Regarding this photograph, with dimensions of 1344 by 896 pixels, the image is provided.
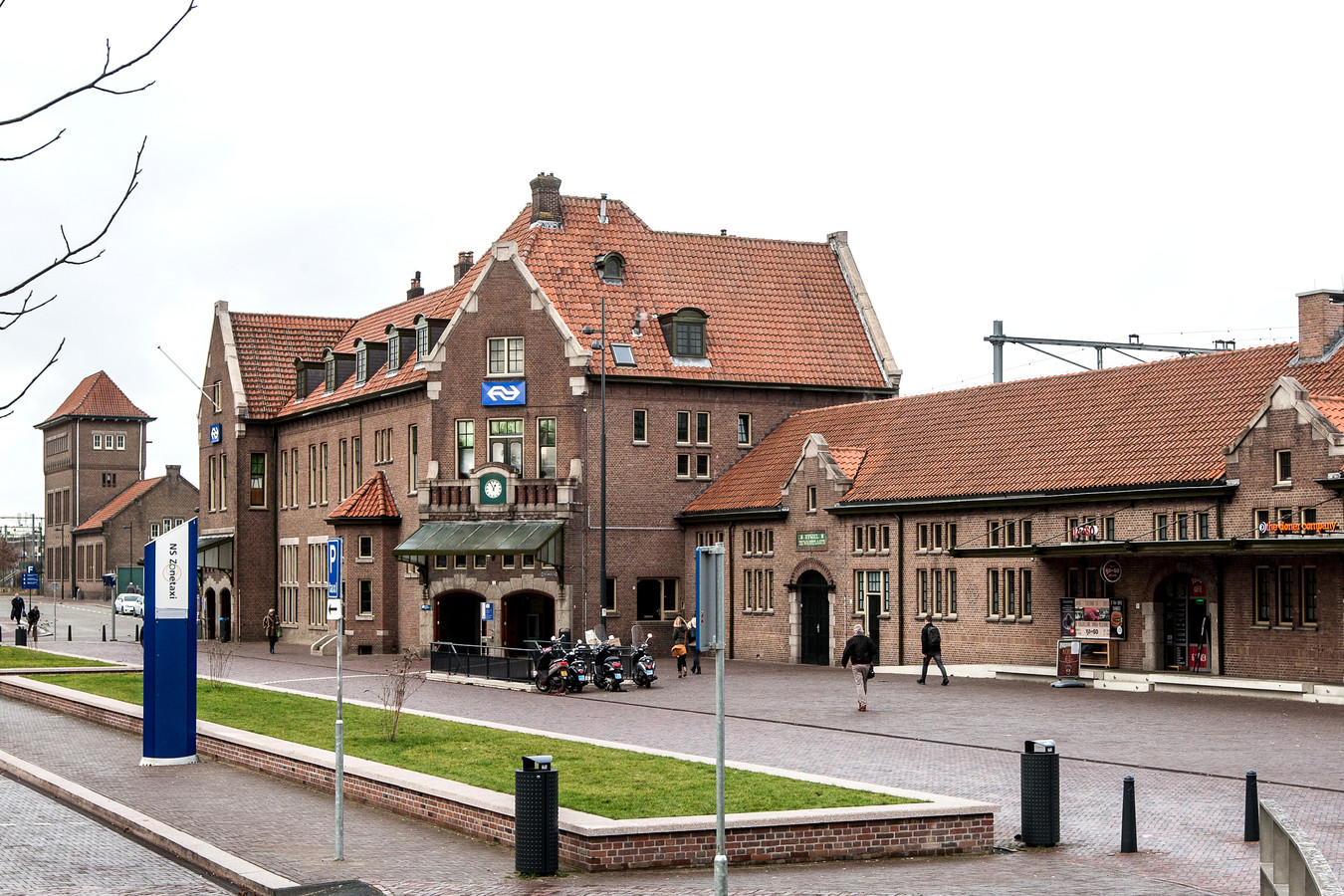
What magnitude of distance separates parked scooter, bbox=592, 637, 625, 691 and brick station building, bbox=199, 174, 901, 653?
11.7 meters

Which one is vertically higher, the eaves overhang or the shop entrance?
the eaves overhang

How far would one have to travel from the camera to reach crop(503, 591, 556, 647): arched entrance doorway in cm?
5325

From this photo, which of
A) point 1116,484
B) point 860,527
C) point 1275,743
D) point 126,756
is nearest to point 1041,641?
point 1116,484

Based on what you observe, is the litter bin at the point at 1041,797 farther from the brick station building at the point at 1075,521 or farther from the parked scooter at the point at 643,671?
the parked scooter at the point at 643,671

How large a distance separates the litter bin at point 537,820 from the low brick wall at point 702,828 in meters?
0.27

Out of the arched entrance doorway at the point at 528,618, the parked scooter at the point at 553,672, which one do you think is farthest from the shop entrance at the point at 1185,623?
the arched entrance doorway at the point at 528,618

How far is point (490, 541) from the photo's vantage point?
167ft

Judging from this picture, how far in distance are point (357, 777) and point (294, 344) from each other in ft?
177

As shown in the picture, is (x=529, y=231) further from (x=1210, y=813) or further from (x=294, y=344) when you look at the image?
(x=1210, y=813)

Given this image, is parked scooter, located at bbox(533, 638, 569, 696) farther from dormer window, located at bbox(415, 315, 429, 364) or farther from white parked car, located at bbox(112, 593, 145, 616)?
white parked car, located at bbox(112, 593, 145, 616)

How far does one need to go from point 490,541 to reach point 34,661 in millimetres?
13734

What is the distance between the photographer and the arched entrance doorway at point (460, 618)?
5450cm

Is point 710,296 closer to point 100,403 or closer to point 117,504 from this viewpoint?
point 117,504

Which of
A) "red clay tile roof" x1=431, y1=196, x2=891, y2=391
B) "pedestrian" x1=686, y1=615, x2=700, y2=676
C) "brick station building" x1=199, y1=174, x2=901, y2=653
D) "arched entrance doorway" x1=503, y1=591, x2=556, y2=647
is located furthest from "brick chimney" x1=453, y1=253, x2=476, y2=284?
"pedestrian" x1=686, y1=615, x2=700, y2=676
